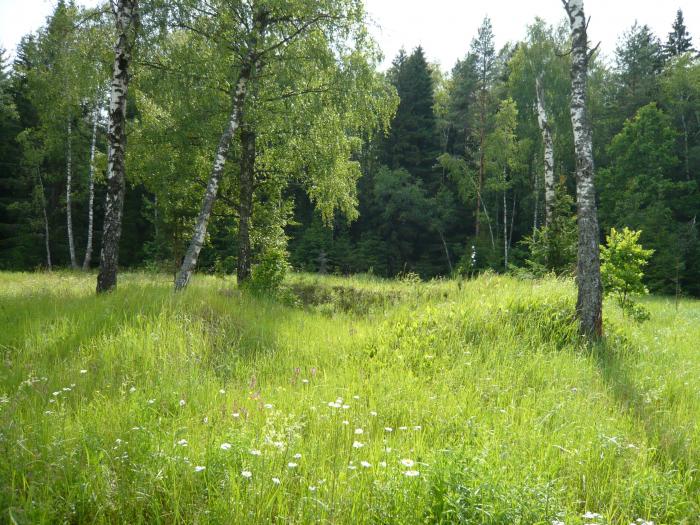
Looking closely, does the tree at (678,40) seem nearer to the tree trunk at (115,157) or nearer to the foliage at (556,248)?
the foliage at (556,248)

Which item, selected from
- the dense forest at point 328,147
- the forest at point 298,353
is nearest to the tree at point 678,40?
the dense forest at point 328,147

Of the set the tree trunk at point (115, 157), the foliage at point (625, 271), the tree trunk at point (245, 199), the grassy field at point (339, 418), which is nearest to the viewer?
the grassy field at point (339, 418)

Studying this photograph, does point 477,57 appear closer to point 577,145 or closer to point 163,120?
point 163,120

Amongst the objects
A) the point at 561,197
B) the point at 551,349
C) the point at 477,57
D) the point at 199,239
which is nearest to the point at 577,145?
the point at 551,349

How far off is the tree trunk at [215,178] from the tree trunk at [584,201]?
7075mm

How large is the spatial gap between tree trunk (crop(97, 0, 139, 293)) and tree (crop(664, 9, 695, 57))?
44841mm

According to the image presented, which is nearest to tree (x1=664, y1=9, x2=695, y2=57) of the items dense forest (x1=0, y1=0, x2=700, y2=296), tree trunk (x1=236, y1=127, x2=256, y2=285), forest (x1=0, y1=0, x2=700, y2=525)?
dense forest (x1=0, y1=0, x2=700, y2=296)

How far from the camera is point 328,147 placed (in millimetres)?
12789

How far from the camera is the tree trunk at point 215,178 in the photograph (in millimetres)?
9711

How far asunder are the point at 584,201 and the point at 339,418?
230 inches

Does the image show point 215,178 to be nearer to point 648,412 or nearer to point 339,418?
point 339,418

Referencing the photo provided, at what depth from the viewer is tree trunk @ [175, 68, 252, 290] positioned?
971 cm

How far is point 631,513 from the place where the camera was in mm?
2697

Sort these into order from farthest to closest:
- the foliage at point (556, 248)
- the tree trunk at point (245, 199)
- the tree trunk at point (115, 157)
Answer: the foliage at point (556, 248)
the tree trunk at point (245, 199)
the tree trunk at point (115, 157)
